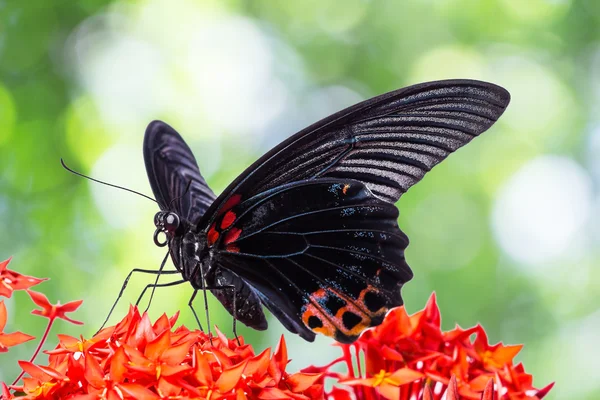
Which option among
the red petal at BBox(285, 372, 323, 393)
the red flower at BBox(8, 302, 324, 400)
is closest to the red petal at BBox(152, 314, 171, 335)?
the red flower at BBox(8, 302, 324, 400)

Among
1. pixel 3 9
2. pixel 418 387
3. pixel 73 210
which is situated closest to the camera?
pixel 418 387

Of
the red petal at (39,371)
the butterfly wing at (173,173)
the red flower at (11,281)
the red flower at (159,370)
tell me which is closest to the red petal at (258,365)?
the red flower at (159,370)

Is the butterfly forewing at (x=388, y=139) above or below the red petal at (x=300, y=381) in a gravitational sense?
above

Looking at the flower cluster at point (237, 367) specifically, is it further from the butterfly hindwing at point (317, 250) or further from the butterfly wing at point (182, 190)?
the butterfly wing at point (182, 190)

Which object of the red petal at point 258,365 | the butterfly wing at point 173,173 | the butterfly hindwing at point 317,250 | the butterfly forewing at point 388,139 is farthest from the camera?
the butterfly wing at point 173,173

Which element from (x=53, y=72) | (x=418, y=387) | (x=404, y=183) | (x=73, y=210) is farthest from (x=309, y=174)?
(x=53, y=72)

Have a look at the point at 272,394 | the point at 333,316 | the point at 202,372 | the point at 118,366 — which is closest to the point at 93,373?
the point at 118,366

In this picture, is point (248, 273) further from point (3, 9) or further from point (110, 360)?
point (3, 9)
